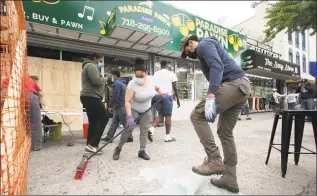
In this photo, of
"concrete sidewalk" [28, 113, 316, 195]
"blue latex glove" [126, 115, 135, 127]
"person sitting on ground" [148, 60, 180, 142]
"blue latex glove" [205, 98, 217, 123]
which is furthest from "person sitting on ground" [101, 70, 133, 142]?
"blue latex glove" [205, 98, 217, 123]

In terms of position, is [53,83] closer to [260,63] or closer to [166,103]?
[166,103]

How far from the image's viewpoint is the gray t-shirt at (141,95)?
3.32 meters

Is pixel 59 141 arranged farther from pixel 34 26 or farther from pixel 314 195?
pixel 314 195

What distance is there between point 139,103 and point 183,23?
6.72 m

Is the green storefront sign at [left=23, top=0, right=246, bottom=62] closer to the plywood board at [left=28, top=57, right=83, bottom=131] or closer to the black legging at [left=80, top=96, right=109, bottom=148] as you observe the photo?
the plywood board at [left=28, top=57, right=83, bottom=131]

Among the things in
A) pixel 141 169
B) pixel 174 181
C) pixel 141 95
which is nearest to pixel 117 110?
pixel 141 95

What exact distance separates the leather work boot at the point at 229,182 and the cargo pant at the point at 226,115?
7 centimetres

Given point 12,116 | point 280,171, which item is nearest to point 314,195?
point 280,171

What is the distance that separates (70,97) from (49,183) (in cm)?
505

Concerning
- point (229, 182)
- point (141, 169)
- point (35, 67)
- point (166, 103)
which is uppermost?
point (35, 67)

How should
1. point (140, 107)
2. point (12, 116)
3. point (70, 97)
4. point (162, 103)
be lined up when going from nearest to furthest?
point (12, 116), point (140, 107), point (162, 103), point (70, 97)

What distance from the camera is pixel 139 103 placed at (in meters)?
3.47

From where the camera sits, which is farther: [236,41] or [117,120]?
[236,41]

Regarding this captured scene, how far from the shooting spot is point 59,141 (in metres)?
4.93
